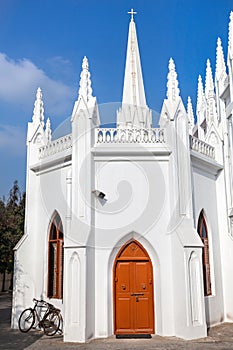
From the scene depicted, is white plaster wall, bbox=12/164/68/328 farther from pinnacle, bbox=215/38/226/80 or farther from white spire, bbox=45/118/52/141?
pinnacle, bbox=215/38/226/80

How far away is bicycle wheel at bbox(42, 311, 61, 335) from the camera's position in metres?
10.6

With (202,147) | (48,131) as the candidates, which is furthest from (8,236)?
(202,147)

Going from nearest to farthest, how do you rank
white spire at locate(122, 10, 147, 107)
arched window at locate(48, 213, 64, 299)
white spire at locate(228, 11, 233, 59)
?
arched window at locate(48, 213, 64, 299), white spire at locate(228, 11, 233, 59), white spire at locate(122, 10, 147, 107)

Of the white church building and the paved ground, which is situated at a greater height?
the white church building

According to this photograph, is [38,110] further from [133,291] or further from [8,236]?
[8,236]

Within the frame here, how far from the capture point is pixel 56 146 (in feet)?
40.9

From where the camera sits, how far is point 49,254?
11.9 m

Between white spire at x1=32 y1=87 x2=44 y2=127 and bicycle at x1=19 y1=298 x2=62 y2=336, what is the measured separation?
647cm

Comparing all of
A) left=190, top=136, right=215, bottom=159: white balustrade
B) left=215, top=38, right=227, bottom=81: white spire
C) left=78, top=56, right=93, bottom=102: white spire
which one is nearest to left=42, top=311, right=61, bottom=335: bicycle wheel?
left=78, top=56, right=93, bottom=102: white spire

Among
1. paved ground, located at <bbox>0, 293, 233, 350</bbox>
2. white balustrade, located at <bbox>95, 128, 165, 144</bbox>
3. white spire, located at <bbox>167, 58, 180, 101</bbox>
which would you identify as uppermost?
white spire, located at <bbox>167, 58, 180, 101</bbox>

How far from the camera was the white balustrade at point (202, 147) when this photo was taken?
480 inches

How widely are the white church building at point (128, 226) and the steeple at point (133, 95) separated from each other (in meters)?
2.24

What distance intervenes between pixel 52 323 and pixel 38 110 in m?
7.59

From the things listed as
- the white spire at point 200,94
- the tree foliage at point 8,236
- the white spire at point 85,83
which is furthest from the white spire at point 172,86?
the tree foliage at point 8,236
